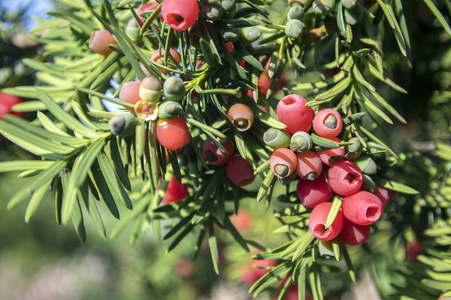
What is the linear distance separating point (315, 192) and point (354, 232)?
0.22ft

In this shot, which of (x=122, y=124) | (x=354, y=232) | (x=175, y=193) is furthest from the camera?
(x=175, y=193)

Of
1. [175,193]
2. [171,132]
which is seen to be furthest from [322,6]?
[175,193]

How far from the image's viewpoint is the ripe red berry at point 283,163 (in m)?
0.38

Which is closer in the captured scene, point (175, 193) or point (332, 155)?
point (332, 155)

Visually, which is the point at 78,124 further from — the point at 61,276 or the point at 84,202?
the point at 61,276

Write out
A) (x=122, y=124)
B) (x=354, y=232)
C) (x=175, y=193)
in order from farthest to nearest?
(x=175, y=193) → (x=354, y=232) → (x=122, y=124)

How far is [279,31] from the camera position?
0.46 m

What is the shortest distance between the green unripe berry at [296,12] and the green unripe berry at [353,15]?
0.05 meters

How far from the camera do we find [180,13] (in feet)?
1.16

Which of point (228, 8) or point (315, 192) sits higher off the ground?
point (228, 8)

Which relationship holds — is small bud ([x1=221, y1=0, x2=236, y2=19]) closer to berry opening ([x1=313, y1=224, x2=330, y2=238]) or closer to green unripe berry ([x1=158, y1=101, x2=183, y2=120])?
green unripe berry ([x1=158, y1=101, x2=183, y2=120])

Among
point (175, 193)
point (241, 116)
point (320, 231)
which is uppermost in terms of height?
point (241, 116)

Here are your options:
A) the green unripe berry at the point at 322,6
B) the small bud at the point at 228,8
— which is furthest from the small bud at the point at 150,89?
the green unripe berry at the point at 322,6

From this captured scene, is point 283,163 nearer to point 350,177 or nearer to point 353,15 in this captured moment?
point 350,177
